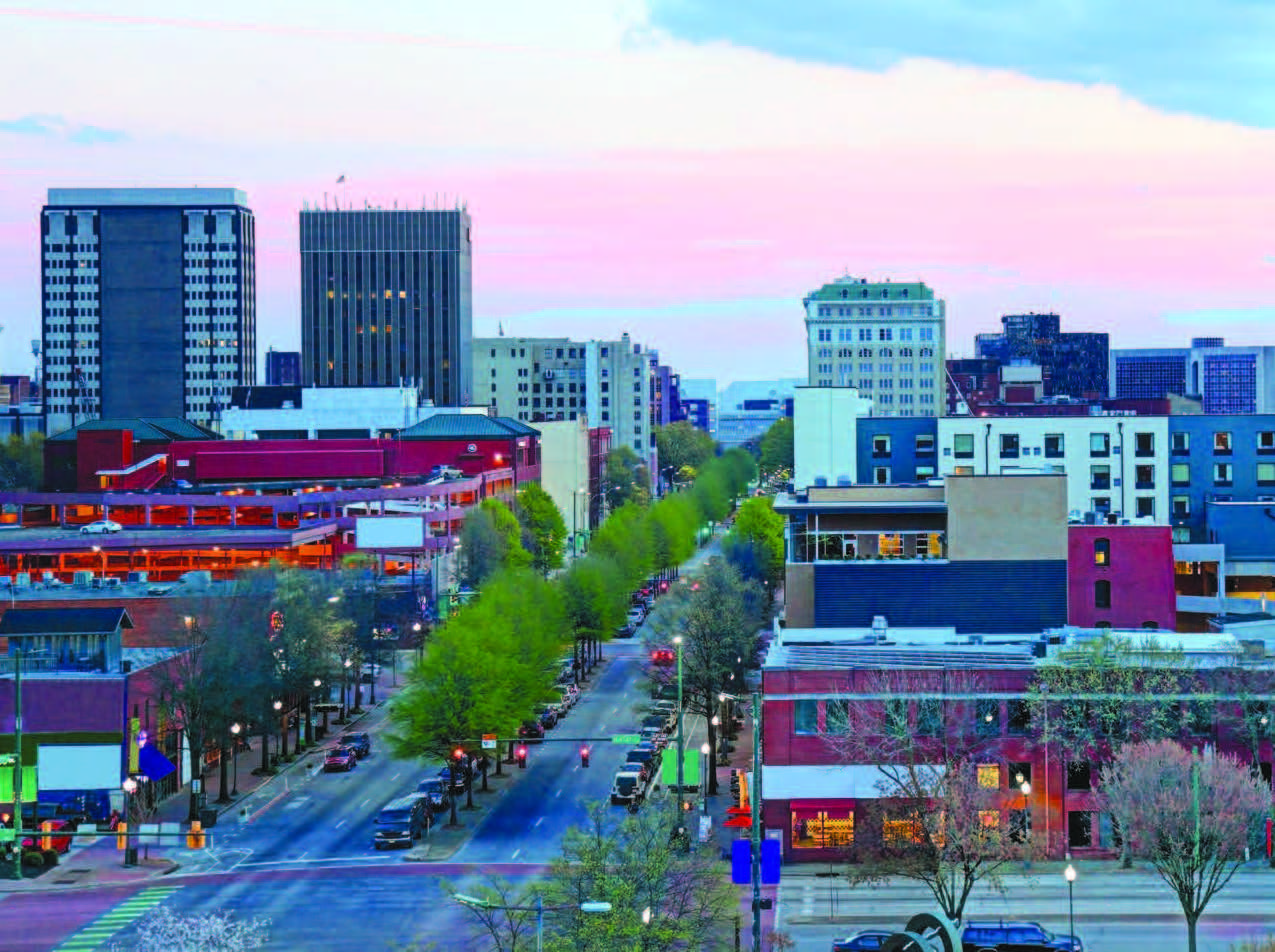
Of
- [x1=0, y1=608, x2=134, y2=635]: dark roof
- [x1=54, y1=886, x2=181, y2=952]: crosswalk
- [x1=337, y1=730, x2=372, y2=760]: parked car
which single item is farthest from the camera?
[x1=337, y1=730, x2=372, y2=760]: parked car

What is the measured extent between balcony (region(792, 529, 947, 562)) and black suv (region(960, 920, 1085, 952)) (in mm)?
38177

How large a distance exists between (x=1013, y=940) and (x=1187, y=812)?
6.98 meters

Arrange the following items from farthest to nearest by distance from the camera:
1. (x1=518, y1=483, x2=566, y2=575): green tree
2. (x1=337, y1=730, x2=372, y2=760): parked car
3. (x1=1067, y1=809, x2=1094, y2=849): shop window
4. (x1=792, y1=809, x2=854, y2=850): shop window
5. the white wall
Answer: (x1=518, y1=483, x2=566, y2=575): green tree, the white wall, (x1=337, y1=730, x2=372, y2=760): parked car, (x1=792, y1=809, x2=854, y2=850): shop window, (x1=1067, y1=809, x2=1094, y2=849): shop window

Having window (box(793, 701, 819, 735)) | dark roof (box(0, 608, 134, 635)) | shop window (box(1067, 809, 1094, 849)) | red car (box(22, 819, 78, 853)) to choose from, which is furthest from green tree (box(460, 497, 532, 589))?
shop window (box(1067, 809, 1094, 849))

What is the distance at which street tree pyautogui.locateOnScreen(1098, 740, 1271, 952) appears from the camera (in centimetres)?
5991

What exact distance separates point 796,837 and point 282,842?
20023 mm

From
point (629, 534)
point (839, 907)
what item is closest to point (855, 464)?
point (629, 534)

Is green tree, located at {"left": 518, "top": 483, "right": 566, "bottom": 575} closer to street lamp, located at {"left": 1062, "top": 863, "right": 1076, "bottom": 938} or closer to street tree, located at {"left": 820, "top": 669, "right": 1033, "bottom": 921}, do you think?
street tree, located at {"left": 820, "top": 669, "right": 1033, "bottom": 921}

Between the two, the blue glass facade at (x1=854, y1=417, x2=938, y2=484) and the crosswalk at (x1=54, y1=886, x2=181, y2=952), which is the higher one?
the blue glass facade at (x1=854, y1=417, x2=938, y2=484)

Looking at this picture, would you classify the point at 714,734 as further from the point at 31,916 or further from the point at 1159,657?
A: the point at 31,916

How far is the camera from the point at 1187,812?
6125cm

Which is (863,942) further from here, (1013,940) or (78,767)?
(78,767)

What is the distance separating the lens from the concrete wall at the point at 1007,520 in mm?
94688

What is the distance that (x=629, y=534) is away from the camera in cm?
17275
